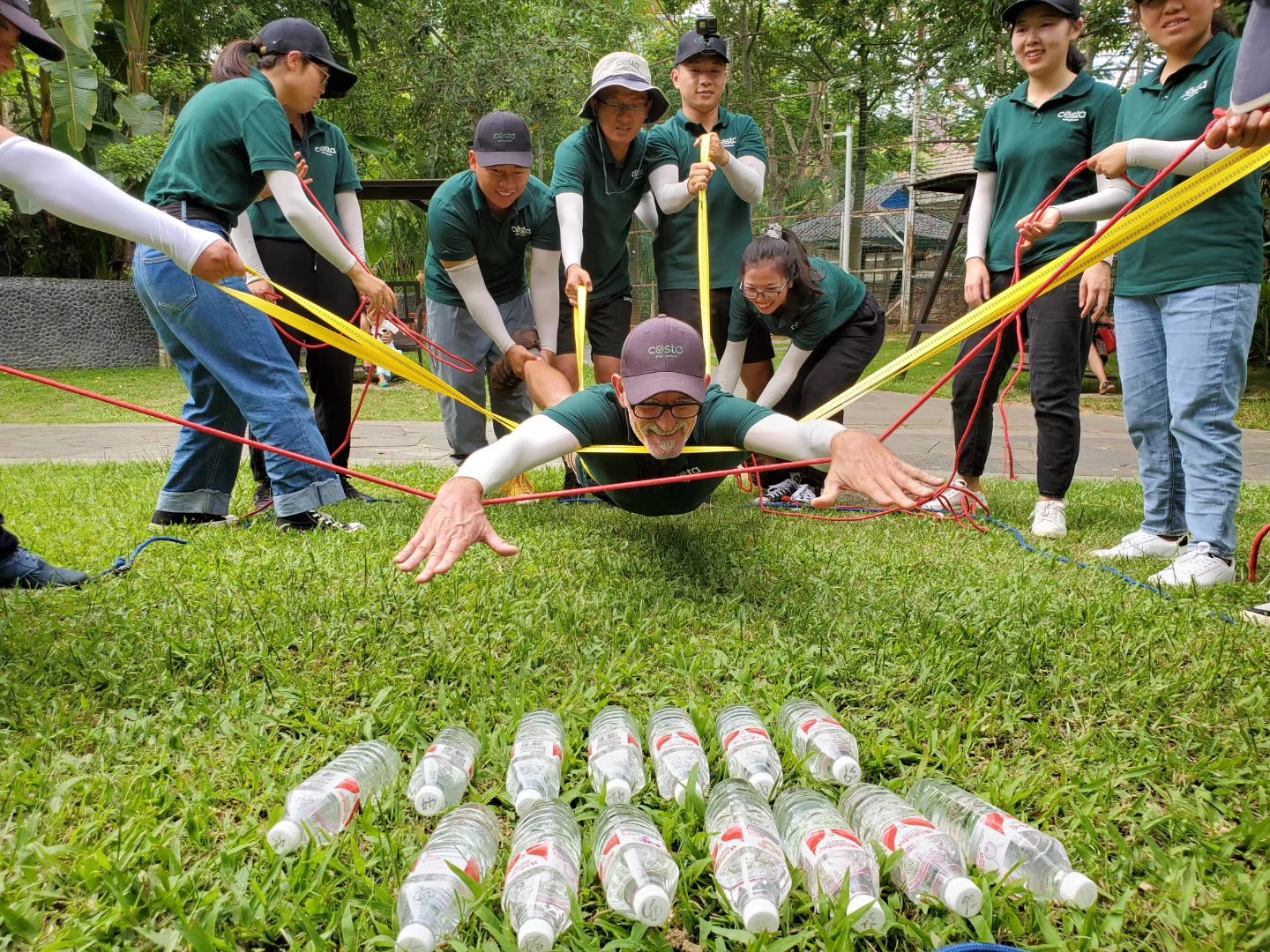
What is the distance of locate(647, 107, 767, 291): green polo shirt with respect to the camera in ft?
14.6

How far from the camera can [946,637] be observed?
267cm

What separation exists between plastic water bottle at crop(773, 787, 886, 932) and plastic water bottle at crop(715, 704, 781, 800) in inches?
5.6

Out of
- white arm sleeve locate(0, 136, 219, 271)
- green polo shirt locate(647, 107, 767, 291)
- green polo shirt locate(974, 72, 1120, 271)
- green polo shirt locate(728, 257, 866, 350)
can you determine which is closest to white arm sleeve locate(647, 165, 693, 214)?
green polo shirt locate(647, 107, 767, 291)

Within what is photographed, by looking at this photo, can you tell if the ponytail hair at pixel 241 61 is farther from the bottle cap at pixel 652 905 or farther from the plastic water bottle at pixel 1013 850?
the plastic water bottle at pixel 1013 850

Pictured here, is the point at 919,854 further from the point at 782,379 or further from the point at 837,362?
the point at 837,362

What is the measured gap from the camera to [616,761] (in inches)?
77.0

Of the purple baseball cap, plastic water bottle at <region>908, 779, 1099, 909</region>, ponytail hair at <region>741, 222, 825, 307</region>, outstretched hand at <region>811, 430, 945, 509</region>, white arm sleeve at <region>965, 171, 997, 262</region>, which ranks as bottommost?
plastic water bottle at <region>908, 779, 1099, 909</region>

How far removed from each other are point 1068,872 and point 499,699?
1.32 metres

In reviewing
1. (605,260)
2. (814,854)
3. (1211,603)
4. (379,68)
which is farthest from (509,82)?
(814,854)

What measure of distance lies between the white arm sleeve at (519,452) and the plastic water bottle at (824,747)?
3.22 feet

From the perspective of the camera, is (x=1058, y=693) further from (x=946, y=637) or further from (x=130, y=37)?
A: (x=130, y=37)

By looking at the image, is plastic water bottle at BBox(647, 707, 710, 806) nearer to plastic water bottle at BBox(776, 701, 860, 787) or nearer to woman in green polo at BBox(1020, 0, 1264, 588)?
plastic water bottle at BBox(776, 701, 860, 787)

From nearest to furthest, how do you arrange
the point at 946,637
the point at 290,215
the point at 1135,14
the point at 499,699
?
the point at 499,699, the point at 946,637, the point at 1135,14, the point at 290,215

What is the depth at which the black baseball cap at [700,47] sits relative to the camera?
4098 millimetres
